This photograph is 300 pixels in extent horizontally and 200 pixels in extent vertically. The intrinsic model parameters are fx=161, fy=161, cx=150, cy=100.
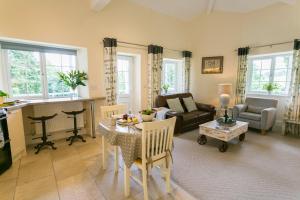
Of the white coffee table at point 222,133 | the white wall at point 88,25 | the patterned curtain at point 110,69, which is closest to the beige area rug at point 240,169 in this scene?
the white coffee table at point 222,133

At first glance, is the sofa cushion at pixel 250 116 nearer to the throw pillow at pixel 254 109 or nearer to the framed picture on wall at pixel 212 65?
the throw pillow at pixel 254 109

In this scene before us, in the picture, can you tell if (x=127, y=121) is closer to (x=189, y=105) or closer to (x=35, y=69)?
(x=35, y=69)

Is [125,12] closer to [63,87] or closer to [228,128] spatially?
[63,87]

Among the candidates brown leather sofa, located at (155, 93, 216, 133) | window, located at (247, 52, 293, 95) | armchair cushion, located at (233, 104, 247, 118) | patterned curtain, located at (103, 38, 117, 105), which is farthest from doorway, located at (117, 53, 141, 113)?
window, located at (247, 52, 293, 95)

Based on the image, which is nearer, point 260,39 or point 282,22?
point 282,22

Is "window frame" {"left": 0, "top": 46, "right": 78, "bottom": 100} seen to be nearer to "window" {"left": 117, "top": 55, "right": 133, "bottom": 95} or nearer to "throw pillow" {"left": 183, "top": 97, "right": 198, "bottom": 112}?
"window" {"left": 117, "top": 55, "right": 133, "bottom": 95}

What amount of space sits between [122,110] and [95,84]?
55.0 inches

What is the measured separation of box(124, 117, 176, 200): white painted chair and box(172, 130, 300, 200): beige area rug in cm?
55

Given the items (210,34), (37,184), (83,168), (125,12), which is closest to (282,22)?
(210,34)

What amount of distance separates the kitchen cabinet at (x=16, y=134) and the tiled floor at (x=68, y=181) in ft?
0.49

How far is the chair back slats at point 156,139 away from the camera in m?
1.71

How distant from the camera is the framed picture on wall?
5.37 m

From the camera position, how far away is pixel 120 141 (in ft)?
6.10

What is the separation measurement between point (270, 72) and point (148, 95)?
3616mm
